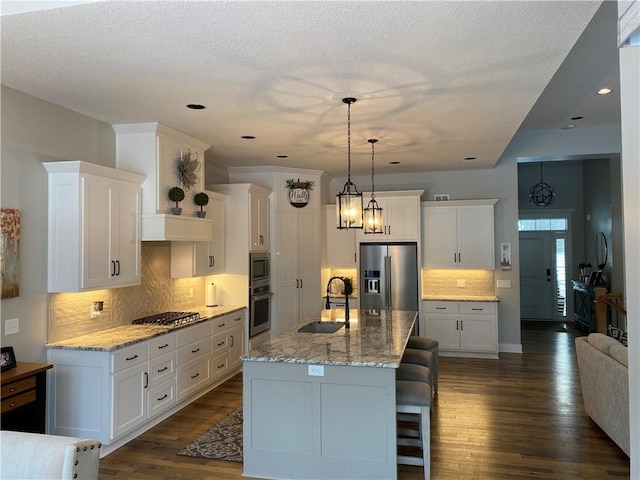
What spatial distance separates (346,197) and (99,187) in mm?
2113

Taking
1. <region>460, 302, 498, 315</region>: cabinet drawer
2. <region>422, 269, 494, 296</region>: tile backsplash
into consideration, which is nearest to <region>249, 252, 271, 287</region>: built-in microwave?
<region>422, 269, 494, 296</region>: tile backsplash

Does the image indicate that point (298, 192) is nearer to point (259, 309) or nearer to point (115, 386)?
point (259, 309)

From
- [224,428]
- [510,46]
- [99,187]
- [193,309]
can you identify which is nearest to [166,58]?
[99,187]

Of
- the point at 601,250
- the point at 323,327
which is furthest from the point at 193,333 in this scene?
the point at 601,250

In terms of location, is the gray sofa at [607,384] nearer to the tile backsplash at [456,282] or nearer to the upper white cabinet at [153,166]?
the tile backsplash at [456,282]

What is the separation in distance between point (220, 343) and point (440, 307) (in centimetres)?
336

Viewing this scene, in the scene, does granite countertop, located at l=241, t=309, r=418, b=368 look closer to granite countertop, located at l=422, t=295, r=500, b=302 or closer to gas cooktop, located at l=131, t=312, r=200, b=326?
gas cooktop, located at l=131, t=312, r=200, b=326

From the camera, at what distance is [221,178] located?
6.75 meters

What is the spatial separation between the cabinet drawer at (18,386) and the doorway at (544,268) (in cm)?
943

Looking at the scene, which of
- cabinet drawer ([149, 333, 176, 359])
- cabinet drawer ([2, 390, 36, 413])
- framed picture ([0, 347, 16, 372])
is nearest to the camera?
cabinet drawer ([2, 390, 36, 413])

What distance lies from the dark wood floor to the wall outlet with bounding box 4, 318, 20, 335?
1.22m

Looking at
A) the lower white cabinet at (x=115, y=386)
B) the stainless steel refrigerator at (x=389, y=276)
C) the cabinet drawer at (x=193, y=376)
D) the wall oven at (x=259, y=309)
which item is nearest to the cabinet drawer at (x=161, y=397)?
the lower white cabinet at (x=115, y=386)

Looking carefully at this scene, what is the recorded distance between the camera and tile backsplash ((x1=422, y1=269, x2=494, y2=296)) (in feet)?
23.7

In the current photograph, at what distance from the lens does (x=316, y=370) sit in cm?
316
